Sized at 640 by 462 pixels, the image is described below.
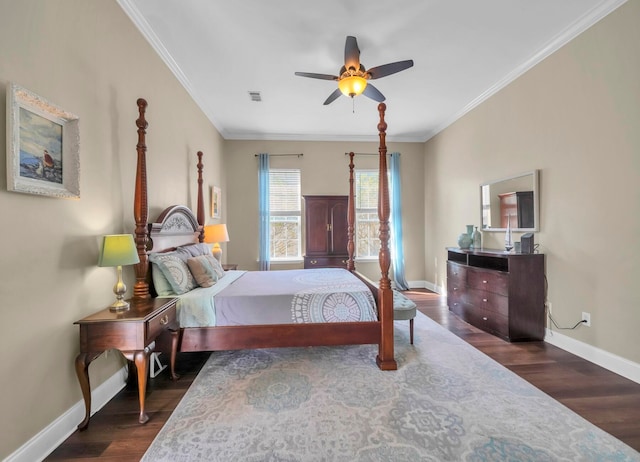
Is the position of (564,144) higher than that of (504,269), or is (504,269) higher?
(564,144)

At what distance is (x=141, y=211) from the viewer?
2.29 meters

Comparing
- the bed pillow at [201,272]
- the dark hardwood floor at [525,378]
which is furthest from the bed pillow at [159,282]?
the dark hardwood floor at [525,378]

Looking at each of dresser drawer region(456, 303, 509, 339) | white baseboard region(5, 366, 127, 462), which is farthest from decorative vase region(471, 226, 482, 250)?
white baseboard region(5, 366, 127, 462)

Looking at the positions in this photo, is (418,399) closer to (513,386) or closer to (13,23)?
(513,386)

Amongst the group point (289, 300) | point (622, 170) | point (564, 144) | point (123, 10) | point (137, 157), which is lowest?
point (289, 300)

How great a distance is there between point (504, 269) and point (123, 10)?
180 inches

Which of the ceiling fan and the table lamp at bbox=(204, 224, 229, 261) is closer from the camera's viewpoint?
the ceiling fan

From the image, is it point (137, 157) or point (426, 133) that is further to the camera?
point (426, 133)

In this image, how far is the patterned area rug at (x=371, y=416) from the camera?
159cm

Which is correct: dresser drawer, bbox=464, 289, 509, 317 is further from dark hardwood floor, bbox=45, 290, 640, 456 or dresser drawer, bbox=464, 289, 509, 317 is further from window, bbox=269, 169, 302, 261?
window, bbox=269, 169, 302, 261

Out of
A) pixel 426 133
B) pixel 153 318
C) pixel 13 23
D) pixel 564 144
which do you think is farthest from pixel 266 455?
pixel 426 133

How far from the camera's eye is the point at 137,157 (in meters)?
2.43

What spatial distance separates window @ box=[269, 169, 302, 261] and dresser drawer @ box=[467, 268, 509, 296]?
3167mm

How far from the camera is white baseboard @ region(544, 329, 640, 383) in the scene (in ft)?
7.56
